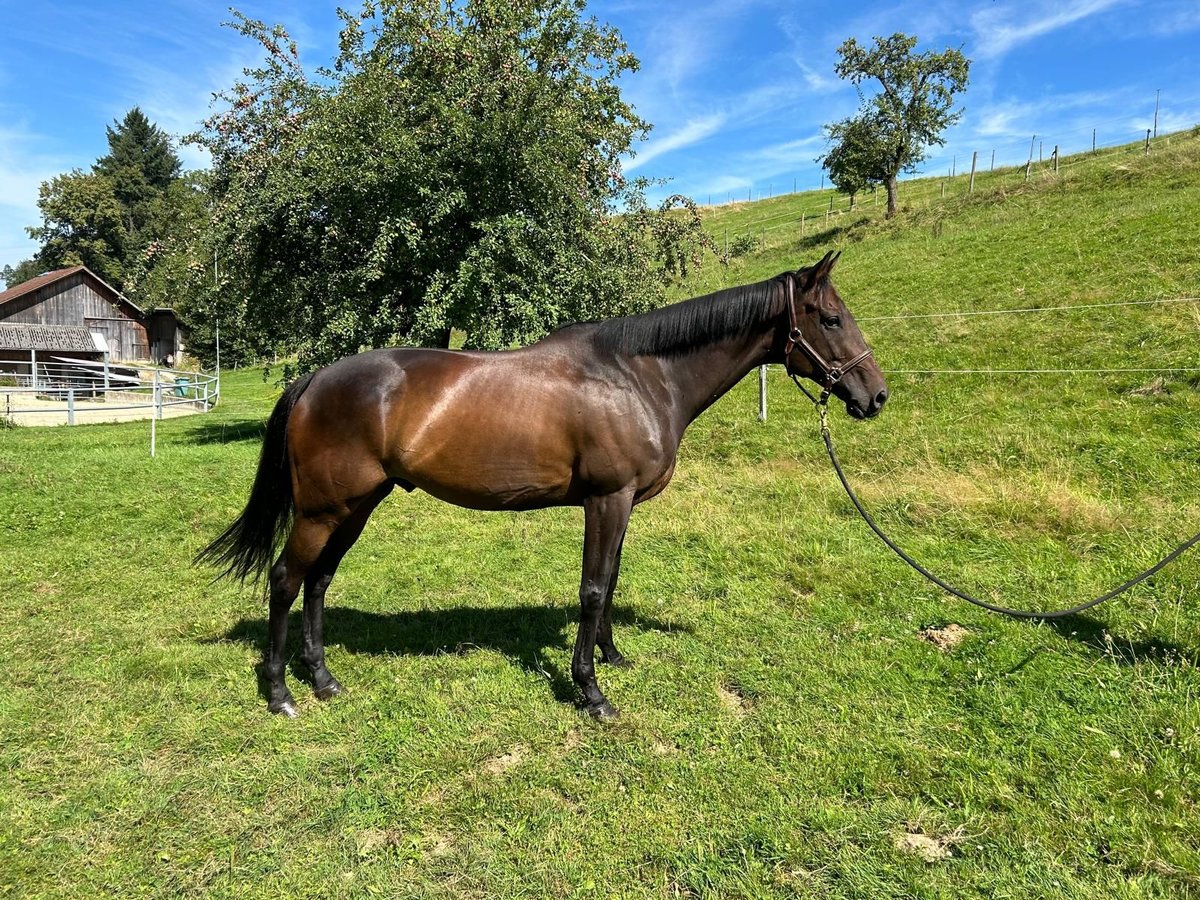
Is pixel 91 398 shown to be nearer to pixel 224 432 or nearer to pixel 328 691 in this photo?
pixel 224 432

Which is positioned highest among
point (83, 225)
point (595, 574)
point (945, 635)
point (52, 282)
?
point (83, 225)

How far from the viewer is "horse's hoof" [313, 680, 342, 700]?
3.72 meters

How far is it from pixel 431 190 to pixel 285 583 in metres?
8.00

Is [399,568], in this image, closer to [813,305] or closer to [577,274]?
[813,305]

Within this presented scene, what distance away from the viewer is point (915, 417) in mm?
9266

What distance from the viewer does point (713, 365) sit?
3691 mm

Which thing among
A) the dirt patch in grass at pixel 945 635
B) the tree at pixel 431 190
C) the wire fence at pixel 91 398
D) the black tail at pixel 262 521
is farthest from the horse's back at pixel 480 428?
the wire fence at pixel 91 398

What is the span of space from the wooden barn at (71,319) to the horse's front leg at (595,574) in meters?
35.4

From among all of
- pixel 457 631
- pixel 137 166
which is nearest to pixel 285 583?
pixel 457 631

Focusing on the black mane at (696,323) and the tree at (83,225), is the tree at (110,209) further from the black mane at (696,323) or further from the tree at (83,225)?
the black mane at (696,323)

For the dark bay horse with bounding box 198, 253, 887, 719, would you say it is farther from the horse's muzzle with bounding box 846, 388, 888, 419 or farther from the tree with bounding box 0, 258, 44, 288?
the tree with bounding box 0, 258, 44, 288

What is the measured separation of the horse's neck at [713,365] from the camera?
3.67 m

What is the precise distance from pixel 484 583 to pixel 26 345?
131ft

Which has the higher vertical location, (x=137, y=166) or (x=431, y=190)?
(x=137, y=166)
